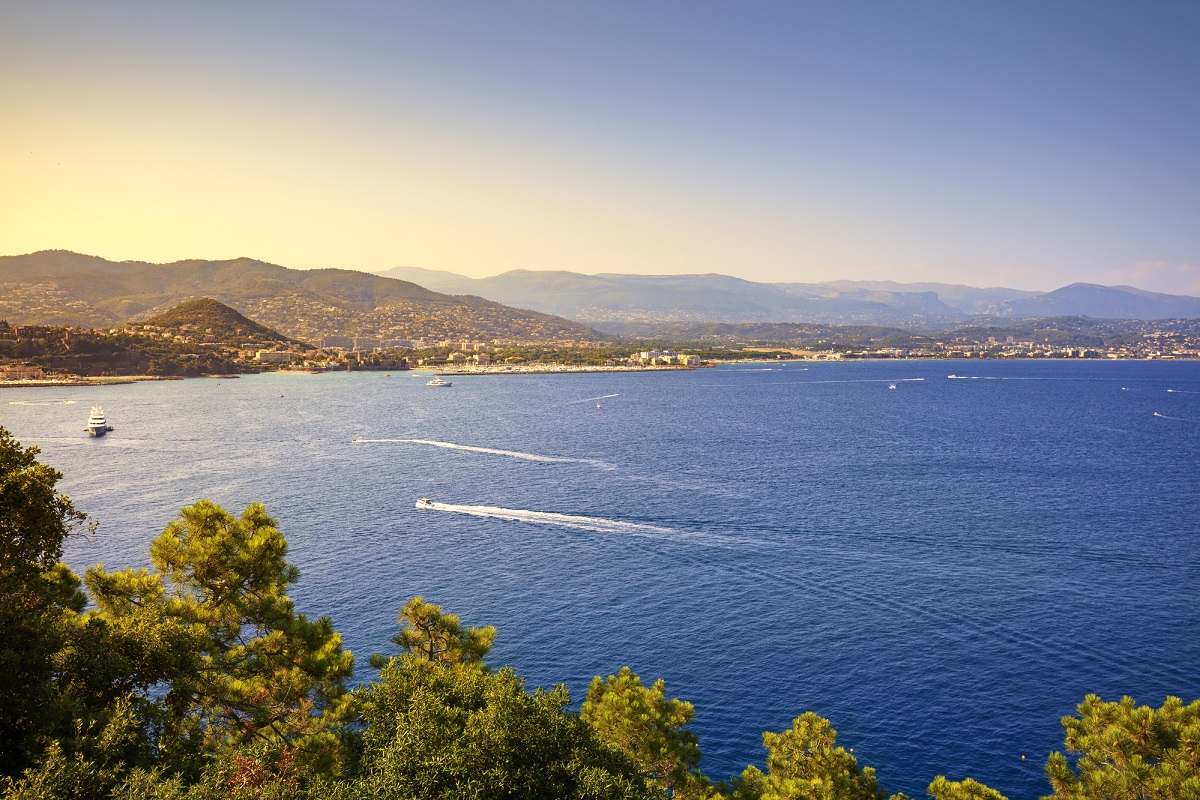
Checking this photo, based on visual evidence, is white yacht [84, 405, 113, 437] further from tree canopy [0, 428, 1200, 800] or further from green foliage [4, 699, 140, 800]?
green foliage [4, 699, 140, 800]

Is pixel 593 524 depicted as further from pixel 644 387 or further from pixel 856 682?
pixel 644 387

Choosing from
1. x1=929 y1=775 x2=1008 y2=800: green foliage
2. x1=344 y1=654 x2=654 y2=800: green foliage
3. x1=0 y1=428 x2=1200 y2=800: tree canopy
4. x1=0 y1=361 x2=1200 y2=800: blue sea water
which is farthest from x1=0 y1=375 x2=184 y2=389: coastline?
x1=929 y1=775 x2=1008 y2=800: green foliage

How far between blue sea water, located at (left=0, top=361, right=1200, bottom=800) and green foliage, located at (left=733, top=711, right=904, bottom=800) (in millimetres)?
6960

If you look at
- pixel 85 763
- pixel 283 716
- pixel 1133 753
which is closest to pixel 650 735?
pixel 283 716

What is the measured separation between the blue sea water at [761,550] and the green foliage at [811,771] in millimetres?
6960

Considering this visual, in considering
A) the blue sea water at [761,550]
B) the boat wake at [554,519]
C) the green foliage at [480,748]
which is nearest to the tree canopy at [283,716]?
the green foliage at [480,748]

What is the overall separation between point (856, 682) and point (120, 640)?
22806 millimetres

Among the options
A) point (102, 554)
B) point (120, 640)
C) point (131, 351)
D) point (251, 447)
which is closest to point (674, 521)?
point (102, 554)

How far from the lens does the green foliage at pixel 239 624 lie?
15180 mm

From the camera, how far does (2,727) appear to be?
1091 cm

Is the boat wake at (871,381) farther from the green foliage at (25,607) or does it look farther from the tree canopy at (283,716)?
the green foliage at (25,607)

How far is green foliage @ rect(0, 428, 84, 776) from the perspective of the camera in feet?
35.9

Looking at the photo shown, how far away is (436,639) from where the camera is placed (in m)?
16.8

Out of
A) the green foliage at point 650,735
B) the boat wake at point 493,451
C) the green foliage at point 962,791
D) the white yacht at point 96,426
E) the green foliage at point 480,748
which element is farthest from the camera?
the white yacht at point 96,426
